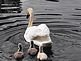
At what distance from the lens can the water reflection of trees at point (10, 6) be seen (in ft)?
76.0

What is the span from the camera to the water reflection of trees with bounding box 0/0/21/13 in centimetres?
2316

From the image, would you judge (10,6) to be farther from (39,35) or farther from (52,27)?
(39,35)

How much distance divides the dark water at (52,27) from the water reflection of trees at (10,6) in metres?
0.07

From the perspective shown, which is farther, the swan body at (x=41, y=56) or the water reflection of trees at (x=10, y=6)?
the water reflection of trees at (x=10, y=6)

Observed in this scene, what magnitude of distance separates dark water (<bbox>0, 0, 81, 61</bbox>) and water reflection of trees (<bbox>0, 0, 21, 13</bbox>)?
7 centimetres

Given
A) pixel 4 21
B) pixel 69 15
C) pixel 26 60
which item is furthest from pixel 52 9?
pixel 26 60

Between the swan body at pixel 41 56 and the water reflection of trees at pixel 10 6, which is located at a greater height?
the water reflection of trees at pixel 10 6

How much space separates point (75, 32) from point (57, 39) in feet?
5.25

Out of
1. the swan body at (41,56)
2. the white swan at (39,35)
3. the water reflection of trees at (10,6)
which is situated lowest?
the swan body at (41,56)

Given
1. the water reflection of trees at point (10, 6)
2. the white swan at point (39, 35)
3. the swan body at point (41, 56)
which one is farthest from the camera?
the water reflection of trees at point (10, 6)

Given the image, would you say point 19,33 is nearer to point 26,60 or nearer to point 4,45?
point 4,45

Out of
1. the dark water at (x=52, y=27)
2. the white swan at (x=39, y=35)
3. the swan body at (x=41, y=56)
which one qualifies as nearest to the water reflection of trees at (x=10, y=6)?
the dark water at (x=52, y=27)

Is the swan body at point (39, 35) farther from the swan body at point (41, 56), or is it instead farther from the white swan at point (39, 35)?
the swan body at point (41, 56)

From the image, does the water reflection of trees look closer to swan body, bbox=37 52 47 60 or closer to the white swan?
the white swan
